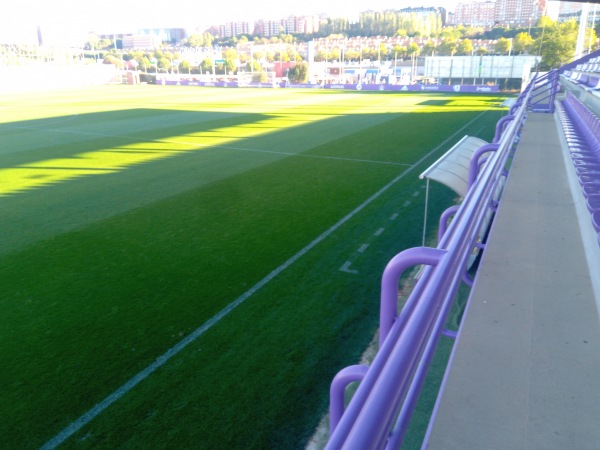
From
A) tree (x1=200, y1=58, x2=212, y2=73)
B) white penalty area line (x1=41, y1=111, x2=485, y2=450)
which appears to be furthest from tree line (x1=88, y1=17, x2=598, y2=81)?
white penalty area line (x1=41, y1=111, x2=485, y2=450)

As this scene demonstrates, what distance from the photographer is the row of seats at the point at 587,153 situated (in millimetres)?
4639

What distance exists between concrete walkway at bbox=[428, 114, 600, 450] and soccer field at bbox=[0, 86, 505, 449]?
1855 mm

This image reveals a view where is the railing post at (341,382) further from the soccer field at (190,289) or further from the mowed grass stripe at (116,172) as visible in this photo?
the mowed grass stripe at (116,172)

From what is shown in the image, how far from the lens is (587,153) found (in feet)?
24.4

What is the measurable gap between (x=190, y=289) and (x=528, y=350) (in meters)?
4.50

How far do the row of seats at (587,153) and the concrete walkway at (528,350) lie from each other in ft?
1.22

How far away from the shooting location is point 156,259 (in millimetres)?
7098

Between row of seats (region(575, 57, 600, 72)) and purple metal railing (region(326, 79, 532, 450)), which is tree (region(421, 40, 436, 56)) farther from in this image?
purple metal railing (region(326, 79, 532, 450))

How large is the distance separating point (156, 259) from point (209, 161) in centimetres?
794

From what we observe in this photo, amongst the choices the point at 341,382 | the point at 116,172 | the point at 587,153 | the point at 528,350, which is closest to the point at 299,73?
the point at 116,172

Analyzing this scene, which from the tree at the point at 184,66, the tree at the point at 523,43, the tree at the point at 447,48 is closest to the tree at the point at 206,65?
the tree at the point at 184,66

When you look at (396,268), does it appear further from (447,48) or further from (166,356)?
(447,48)

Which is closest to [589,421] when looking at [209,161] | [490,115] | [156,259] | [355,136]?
[156,259]

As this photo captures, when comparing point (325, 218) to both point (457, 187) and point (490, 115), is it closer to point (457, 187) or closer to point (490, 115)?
point (457, 187)
